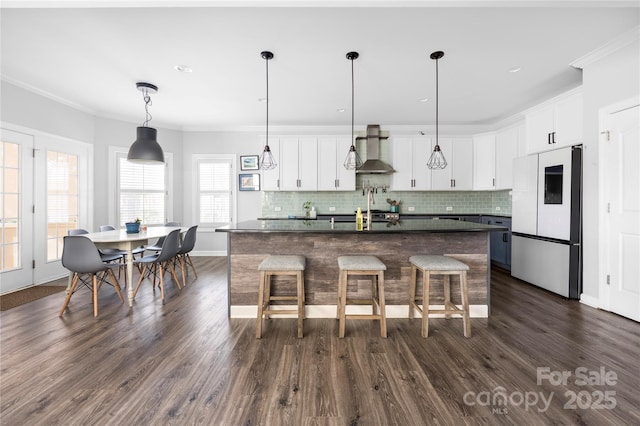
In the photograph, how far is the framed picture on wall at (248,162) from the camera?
5.78 metres

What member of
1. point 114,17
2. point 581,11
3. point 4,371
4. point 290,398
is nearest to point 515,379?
point 290,398

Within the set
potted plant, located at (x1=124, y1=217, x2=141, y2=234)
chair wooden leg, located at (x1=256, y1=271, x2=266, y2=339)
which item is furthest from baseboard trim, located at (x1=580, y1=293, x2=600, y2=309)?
potted plant, located at (x1=124, y1=217, x2=141, y2=234)

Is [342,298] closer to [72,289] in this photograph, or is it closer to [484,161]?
[72,289]

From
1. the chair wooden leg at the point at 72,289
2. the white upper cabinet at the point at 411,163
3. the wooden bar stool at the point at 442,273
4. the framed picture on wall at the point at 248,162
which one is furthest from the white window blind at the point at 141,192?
the wooden bar stool at the point at 442,273

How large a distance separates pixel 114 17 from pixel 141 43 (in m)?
0.37

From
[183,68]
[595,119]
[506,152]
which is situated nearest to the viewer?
[595,119]

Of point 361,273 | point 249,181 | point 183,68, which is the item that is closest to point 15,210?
point 183,68

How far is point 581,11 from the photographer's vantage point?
2.26m

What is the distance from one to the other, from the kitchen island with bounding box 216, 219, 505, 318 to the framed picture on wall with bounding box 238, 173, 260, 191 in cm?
314

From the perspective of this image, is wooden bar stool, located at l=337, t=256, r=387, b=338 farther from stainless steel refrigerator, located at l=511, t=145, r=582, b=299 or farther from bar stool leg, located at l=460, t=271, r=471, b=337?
stainless steel refrigerator, located at l=511, t=145, r=582, b=299

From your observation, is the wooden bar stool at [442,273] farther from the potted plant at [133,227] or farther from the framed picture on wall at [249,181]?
the framed picture on wall at [249,181]

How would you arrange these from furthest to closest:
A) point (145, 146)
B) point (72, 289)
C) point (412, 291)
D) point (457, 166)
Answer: point (457, 166) < point (145, 146) < point (72, 289) < point (412, 291)

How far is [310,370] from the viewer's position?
73.8 inches

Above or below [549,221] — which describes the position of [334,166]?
above
